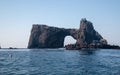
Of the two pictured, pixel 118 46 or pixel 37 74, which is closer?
pixel 37 74

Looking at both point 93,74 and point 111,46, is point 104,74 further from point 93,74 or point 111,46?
point 111,46

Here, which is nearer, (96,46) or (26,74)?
(26,74)

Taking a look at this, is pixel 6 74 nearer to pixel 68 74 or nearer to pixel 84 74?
pixel 68 74

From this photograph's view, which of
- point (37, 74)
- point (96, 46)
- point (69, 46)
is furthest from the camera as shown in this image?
point (96, 46)

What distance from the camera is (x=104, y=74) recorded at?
119ft

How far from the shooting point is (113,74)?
1431 inches

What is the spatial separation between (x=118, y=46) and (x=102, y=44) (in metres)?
12.8

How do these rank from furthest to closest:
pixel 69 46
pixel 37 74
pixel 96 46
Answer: pixel 96 46, pixel 69 46, pixel 37 74

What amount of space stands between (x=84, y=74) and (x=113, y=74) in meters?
4.40

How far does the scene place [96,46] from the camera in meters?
186

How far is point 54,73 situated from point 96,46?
499ft

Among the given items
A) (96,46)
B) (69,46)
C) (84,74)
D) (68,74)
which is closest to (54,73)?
(68,74)

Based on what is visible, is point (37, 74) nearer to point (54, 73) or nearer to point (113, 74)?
point (54, 73)

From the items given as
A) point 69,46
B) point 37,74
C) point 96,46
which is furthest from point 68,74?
point 96,46
